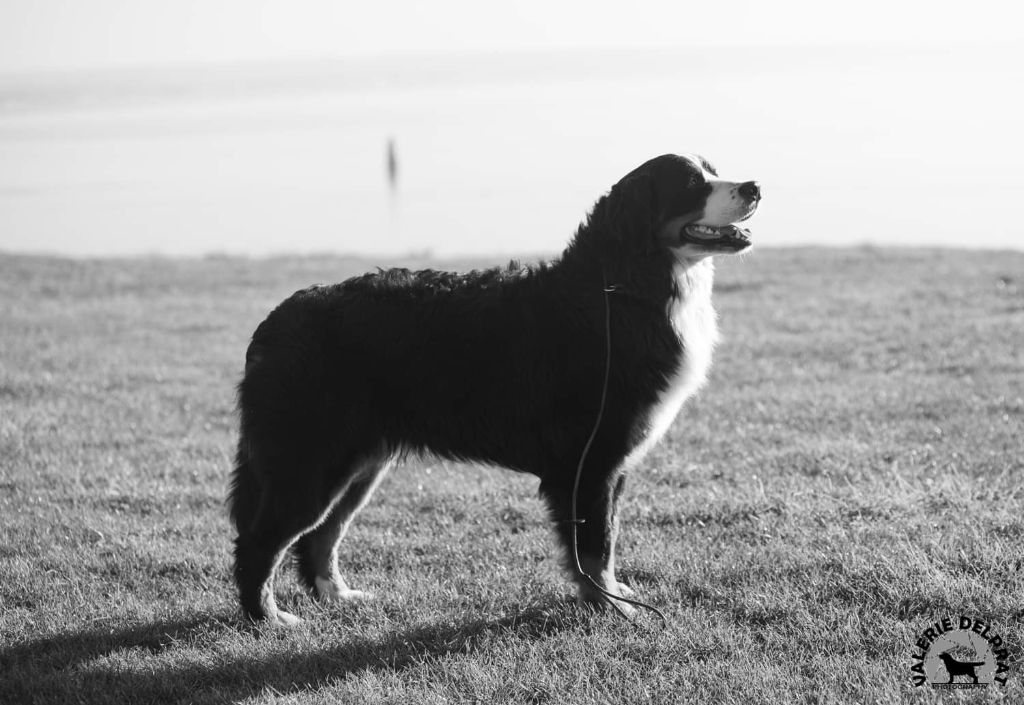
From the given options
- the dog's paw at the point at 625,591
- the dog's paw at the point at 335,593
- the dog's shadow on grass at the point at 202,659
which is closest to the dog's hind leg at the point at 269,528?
the dog's shadow on grass at the point at 202,659

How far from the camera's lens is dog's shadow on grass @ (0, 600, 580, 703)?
4527 millimetres

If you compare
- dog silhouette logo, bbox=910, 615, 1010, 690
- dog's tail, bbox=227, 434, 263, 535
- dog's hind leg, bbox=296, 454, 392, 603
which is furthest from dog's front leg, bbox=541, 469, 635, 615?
dog's tail, bbox=227, 434, 263, 535

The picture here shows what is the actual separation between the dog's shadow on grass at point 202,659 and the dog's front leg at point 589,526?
188 millimetres

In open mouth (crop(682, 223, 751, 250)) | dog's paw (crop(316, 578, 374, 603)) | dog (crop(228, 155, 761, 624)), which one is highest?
open mouth (crop(682, 223, 751, 250))

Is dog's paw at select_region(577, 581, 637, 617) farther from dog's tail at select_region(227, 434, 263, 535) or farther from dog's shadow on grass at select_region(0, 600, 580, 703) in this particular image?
dog's tail at select_region(227, 434, 263, 535)

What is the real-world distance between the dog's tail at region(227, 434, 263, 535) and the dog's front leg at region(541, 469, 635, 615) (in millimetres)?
1396

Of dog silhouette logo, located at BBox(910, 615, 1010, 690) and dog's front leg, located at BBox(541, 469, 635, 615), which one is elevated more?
dog's front leg, located at BBox(541, 469, 635, 615)

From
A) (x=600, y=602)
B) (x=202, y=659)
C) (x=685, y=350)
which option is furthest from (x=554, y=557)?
(x=202, y=659)

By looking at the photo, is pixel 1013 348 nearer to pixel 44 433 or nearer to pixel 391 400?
pixel 391 400

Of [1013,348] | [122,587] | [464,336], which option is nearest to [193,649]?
[122,587]

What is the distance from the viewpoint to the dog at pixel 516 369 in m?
4.99

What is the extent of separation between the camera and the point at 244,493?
5.27 metres

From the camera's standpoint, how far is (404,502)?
6.88m

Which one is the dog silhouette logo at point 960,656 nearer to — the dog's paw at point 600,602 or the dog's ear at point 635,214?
the dog's paw at point 600,602
